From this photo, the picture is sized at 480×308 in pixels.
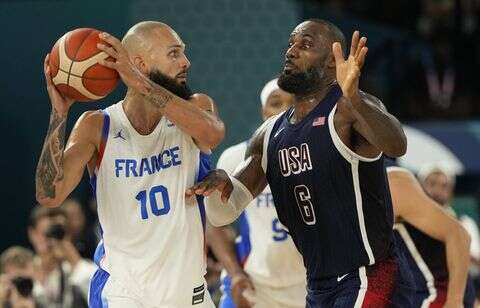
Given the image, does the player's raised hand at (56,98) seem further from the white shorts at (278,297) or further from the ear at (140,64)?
the white shorts at (278,297)

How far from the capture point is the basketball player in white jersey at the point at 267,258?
8.43 m

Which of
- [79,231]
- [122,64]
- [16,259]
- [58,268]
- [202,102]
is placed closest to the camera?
[122,64]

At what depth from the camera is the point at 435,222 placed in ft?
24.7

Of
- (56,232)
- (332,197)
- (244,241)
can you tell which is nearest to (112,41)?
(332,197)

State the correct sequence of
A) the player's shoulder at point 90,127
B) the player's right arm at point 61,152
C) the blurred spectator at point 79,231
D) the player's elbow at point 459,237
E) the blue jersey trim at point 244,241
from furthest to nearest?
the blurred spectator at point 79,231 < the blue jersey trim at point 244,241 < the player's elbow at point 459,237 < the player's shoulder at point 90,127 < the player's right arm at point 61,152

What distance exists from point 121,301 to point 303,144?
4.06ft

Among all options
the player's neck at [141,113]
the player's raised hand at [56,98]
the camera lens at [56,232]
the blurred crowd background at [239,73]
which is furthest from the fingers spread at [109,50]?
the blurred crowd background at [239,73]

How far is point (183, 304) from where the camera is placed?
249 inches

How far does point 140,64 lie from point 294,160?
37.3 inches

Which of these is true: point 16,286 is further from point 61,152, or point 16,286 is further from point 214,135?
point 214,135

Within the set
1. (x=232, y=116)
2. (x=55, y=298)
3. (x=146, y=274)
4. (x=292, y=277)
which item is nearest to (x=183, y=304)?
(x=146, y=274)

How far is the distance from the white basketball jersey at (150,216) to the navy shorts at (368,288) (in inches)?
25.7

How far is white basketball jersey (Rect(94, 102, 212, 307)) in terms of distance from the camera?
6281 mm

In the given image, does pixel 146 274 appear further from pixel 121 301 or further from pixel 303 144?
pixel 303 144
